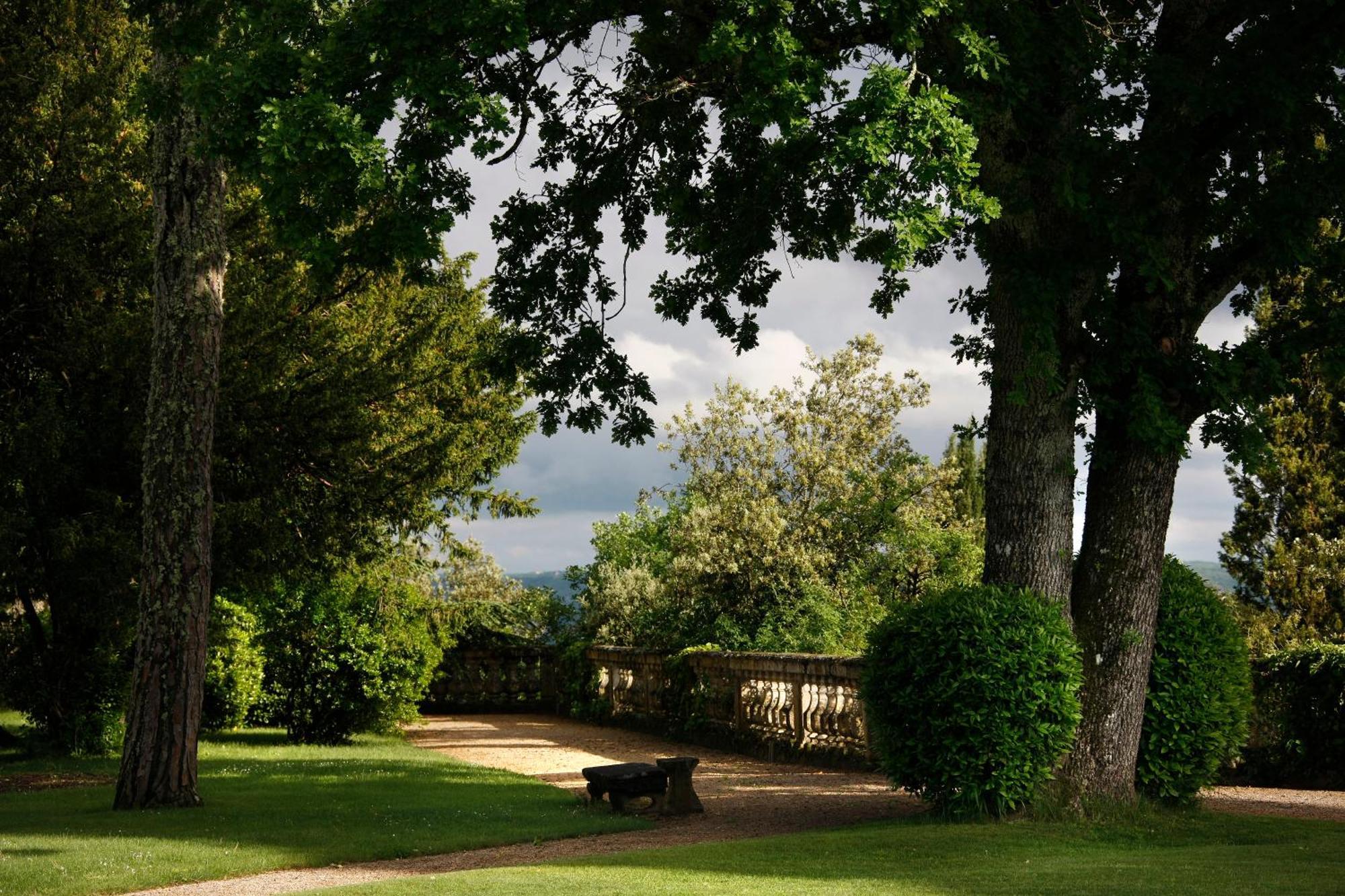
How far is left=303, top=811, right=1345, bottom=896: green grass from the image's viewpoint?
8.12 meters

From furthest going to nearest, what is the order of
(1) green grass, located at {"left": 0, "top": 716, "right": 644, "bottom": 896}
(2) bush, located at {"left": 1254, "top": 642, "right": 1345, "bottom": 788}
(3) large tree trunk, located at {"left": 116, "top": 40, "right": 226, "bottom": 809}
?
1. (2) bush, located at {"left": 1254, "top": 642, "right": 1345, "bottom": 788}
2. (3) large tree trunk, located at {"left": 116, "top": 40, "right": 226, "bottom": 809}
3. (1) green grass, located at {"left": 0, "top": 716, "right": 644, "bottom": 896}

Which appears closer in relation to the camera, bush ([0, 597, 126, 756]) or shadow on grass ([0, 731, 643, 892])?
shadow on grass ([0, 731, 643, 892])

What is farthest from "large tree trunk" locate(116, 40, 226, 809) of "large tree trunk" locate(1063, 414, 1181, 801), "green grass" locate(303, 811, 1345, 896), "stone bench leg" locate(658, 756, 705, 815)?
"large tree trunk" locate(1063, 414, 1181, 801)

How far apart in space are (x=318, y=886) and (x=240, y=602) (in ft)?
42.1

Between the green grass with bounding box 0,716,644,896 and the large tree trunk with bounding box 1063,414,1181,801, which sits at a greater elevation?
the large tree trunk with bounding box 1063,414,1181,801

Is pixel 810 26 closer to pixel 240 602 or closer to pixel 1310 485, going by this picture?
pixel 240 602

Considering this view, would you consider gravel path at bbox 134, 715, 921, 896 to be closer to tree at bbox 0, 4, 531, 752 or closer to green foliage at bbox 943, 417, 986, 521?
tree at bbox 0, 4, 531, 752

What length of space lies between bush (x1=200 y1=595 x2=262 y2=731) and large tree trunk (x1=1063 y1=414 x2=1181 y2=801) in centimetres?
1335

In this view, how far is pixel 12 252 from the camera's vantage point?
18.0 m

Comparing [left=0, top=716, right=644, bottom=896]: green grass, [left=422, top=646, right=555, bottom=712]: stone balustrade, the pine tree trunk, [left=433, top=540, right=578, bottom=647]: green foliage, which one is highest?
the pine tree trunk

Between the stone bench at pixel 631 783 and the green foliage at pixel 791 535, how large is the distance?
27.2ft

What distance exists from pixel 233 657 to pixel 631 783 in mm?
10112

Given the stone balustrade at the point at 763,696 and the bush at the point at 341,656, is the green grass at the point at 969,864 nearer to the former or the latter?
the stone balustrade at the point at 763,696

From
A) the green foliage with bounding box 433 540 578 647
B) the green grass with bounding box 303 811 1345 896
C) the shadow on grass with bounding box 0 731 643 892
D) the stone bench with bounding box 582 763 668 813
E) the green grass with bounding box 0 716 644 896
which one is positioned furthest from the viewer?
the green foliage with bounding box 433 540 578 647
